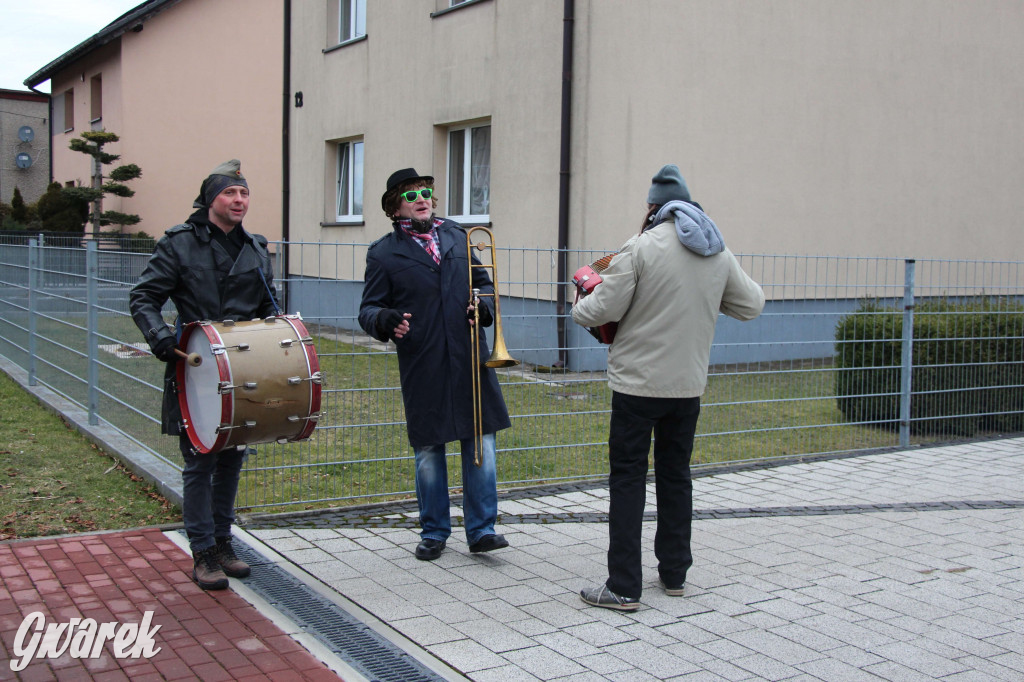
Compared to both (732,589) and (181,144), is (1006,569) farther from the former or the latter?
(181,144)

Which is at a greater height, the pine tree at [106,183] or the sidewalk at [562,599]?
the pine tree at [106,183]

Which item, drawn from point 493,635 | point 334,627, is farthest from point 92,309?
point 493,635

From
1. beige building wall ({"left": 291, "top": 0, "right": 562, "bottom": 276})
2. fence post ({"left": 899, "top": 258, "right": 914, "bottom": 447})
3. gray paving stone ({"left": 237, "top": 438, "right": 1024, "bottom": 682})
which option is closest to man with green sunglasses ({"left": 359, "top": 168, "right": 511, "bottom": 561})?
gray paving stone ({"left": 237, "top": 438, "right": 1024, "bottom": 682})

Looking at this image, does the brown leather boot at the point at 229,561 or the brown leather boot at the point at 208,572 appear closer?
the brown leather boot at the point at 208,572

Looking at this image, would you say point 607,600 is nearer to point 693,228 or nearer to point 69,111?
point 693,228

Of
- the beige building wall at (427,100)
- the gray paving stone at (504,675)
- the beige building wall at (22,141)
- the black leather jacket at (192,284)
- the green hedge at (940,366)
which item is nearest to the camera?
the gray paving stone at (504,675)

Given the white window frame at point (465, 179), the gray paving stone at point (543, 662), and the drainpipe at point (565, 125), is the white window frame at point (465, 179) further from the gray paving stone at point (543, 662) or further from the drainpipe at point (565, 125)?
the gray paving stone at point (543, 662)

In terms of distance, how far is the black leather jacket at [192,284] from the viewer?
179 inches

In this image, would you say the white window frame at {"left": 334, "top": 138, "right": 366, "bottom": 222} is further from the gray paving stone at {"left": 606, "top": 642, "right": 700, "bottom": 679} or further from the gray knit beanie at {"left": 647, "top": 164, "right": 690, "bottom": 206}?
the gray paving stone at {"left": 606, "top": 642, "right": 700, "bottom": 679}

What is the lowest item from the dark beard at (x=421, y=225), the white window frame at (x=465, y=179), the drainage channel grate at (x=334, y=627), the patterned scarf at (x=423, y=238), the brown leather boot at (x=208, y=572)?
the drainage channel grate at (x=334, y=627)

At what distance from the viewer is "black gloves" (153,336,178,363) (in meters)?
4.42

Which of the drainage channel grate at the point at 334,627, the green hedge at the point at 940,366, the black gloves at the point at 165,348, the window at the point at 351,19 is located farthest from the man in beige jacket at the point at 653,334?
the window at the point at 351,19

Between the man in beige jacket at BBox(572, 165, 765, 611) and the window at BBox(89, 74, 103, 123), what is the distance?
1089 inches

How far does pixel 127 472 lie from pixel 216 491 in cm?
214
